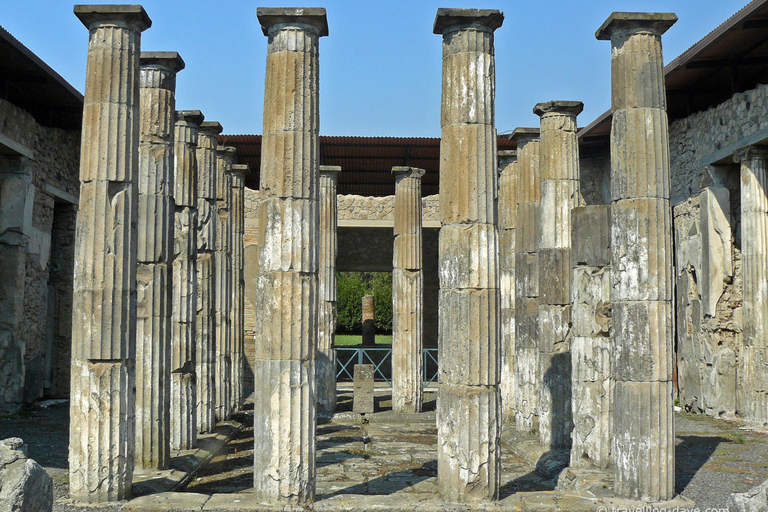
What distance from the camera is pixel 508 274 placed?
45.1 ft

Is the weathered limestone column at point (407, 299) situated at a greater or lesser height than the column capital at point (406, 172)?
lesser

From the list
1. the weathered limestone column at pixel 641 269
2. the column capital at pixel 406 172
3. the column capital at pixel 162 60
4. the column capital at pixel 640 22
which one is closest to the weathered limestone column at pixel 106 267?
the column capital at pixel 162 60

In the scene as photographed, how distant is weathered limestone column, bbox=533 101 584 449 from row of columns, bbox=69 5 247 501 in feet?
15.8

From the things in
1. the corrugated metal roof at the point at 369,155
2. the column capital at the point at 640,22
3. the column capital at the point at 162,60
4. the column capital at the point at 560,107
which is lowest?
the column capital at the point at 560,107

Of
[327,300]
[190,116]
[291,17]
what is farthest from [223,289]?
[291,17]

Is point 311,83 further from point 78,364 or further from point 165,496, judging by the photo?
point 165,496

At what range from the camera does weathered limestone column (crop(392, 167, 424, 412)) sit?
14.7m

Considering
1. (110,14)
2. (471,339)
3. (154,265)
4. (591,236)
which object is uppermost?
(110,14)

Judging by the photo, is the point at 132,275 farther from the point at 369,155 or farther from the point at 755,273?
the point at 369,155

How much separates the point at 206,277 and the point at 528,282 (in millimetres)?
5118

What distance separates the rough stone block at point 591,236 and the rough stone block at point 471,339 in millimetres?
1845

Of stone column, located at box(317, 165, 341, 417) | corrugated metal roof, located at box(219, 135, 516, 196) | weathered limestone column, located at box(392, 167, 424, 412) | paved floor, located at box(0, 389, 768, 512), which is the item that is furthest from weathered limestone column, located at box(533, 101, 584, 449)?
corrugated metal roof, located at box(219, 135, 516, 196)

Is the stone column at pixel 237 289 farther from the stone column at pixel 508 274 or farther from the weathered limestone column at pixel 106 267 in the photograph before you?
the weathered limestone column at pixel 106 267

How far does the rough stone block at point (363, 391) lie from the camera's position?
1433 cm
